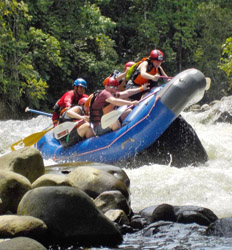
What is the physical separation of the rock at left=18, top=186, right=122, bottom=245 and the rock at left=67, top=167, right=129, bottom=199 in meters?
0.93

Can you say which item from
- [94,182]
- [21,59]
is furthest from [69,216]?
[21,59]

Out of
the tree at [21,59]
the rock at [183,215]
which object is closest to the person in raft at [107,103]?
the rock at [183,215]

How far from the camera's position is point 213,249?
3.66m

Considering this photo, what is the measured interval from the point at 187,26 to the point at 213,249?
56.5ft

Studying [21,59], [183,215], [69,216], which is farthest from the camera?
[21,59]

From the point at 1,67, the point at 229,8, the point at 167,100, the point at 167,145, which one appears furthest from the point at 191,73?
the point at 229,8

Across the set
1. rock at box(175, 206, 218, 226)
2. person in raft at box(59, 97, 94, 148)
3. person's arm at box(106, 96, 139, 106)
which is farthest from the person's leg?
rock at box(175, 206, 218, 226)

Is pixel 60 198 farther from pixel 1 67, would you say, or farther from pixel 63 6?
pixel 63 6

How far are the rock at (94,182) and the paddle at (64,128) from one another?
2538 millimetres

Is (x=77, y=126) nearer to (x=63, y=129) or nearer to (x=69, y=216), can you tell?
(x=63, y=129)

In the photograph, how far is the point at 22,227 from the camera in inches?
140

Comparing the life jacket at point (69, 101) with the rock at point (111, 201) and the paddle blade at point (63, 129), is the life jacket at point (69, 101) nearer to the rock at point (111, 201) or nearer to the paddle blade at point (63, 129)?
the paddle blade at point (63, 129)

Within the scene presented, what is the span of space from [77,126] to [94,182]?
111 inches

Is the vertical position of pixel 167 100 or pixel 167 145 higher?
pixel 167 100
